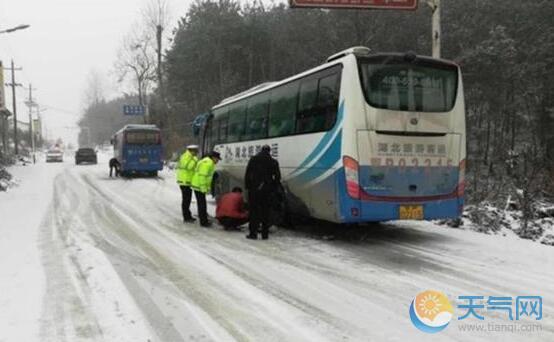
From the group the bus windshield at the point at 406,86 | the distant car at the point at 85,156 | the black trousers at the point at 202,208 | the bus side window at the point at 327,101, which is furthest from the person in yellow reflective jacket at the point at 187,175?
the distant car at the point at 85,156

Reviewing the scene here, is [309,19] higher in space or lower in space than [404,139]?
higher

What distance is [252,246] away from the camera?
27.6ft

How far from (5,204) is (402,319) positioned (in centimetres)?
1370

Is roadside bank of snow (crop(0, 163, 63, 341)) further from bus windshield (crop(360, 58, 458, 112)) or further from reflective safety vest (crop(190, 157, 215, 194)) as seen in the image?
bus windshield (crop(360, 58, 458, 112))

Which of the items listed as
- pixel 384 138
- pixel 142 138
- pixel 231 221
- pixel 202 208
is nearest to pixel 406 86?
pixel 384 138

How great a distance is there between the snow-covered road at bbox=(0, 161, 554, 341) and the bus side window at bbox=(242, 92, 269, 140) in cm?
250

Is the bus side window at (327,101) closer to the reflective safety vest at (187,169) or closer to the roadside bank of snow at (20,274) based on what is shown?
the reflective safety vest at (187,169)

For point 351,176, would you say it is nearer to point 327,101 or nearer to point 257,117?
point 327,101

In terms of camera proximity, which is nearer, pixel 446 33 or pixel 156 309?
pixel 156 309

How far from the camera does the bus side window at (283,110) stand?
31.5 ft

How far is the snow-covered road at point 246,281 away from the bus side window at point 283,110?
2.11m

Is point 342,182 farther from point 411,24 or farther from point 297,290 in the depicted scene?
point 411,24

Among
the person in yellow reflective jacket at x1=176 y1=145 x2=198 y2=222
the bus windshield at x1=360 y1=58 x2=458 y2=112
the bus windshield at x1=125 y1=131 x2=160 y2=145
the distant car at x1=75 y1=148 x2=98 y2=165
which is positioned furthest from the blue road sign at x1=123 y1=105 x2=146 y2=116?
the bus windshield at x1=360 y1=58 x2=458 y2=112

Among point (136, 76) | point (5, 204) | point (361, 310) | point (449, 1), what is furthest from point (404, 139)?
point (136, 76)
